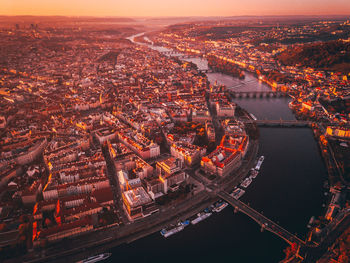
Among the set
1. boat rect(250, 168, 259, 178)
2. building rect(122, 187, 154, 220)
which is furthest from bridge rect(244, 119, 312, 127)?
building rect(122, 187, 154, 220)

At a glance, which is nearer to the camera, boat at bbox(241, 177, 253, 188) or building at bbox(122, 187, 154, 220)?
building at bbox(122, 187, 154, 220)

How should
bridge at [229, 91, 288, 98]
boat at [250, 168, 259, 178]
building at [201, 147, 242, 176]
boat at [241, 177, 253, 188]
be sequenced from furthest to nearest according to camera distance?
bridge at [229, 91, 288, 98] → boat at [250, 168, 259, 178] → building at [201, 147, 242, 176] → boat at [241, 177, 253, 188]

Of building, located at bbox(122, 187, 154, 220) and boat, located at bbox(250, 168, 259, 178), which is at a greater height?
building, located at bbox(122, 187, 154, 220)

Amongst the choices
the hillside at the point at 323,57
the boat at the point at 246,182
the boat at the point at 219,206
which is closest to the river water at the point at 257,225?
the boat at the point at 219,206

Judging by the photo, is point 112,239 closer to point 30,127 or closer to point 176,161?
point 176,161

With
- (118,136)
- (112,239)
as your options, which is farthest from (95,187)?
(118,136)

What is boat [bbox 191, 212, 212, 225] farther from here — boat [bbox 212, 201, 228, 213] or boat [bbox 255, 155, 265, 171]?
boat [bbox 255, 155, 265, 171]

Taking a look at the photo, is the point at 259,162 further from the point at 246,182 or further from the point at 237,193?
the point at 237,193
